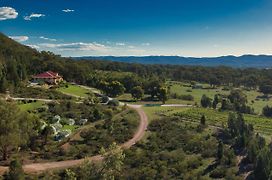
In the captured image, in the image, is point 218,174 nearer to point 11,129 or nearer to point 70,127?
point 11,129

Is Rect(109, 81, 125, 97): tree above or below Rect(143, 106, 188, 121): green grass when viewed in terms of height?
above

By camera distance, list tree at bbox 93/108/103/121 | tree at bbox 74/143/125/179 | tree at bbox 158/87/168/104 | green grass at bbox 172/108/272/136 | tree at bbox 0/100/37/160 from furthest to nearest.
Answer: tree at bbox 158/87/168/104
green grass at bbox 172/108/272/136
tree at bbox 93/108/103/121
tree at bbox 0/100/37/160
tree at bbox 74/143/125/179

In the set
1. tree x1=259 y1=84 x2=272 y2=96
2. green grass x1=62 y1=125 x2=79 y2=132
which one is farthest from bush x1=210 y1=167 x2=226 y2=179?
tree x1=259 y1=84 x2=272 y2=96

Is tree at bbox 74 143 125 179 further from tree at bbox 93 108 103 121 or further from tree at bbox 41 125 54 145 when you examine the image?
tree at bbox 93 108 103 121

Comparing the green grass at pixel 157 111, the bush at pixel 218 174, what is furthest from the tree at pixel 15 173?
the green grass at pixel 157 111

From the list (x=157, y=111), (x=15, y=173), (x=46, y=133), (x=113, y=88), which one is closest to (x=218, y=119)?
(x=157, y=111)

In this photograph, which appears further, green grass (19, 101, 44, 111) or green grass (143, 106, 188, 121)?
green grass (143, 106, 188, 121)

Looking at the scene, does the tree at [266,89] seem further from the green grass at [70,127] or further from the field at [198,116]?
the green grass at [70,127]

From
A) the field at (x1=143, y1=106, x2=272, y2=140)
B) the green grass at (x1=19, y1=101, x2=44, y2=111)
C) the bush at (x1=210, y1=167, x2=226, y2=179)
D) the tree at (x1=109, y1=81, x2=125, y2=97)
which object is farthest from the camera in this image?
the tree at (x1=109, y1=81, x2=125, y2=97)
